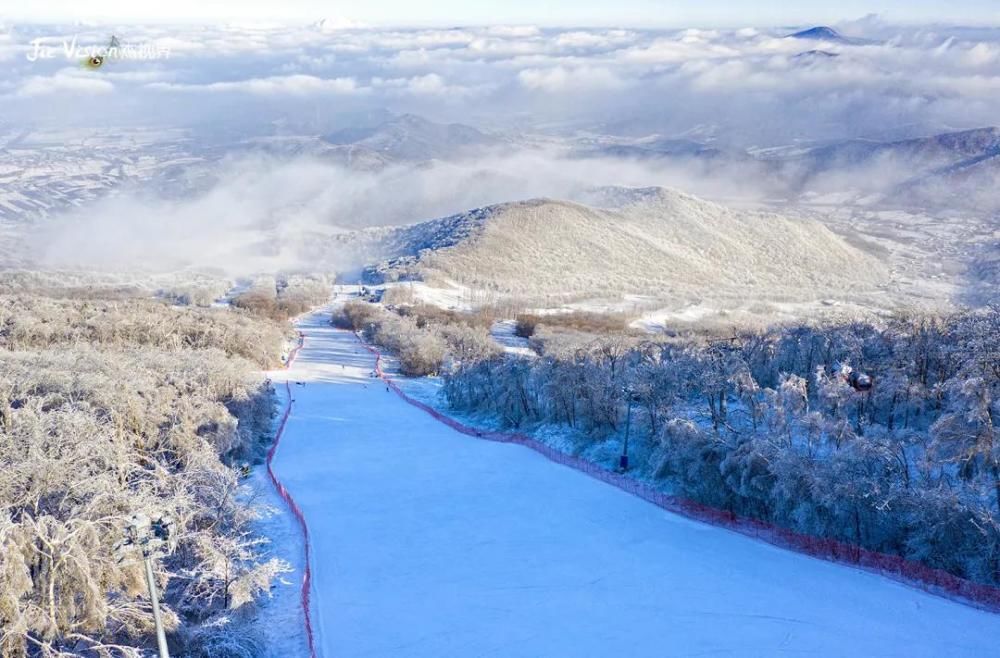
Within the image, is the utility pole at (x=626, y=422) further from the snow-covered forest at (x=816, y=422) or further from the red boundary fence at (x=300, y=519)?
the red boundary fence at (x=300, y=519)

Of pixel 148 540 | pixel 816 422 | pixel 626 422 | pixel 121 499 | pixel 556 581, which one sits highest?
pixel 148 540

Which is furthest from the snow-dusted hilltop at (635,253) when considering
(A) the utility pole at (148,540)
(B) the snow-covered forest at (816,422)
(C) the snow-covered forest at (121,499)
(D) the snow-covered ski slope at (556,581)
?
(A) the utility pole at (148,540)

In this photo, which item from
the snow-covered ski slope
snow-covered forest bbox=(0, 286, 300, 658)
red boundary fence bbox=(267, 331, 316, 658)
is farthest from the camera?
red boundary fence bbox=(267, 331, 316, 658)

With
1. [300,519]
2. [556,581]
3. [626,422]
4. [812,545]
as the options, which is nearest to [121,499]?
[300,519]

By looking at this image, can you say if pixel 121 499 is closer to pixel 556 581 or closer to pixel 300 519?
pixel 300 519

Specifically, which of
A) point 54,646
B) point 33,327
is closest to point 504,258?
point 33,327

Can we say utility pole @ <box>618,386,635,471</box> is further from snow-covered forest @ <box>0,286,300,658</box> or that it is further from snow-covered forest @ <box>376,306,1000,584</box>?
snow-covered forest @ <box>0,286,300,658</box>

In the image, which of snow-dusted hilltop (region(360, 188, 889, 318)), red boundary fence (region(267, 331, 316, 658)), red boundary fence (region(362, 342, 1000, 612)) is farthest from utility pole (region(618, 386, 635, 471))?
snow-dusted hilltop (region(360, 188, 889, 318))

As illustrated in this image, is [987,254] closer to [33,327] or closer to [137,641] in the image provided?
[33,327]
